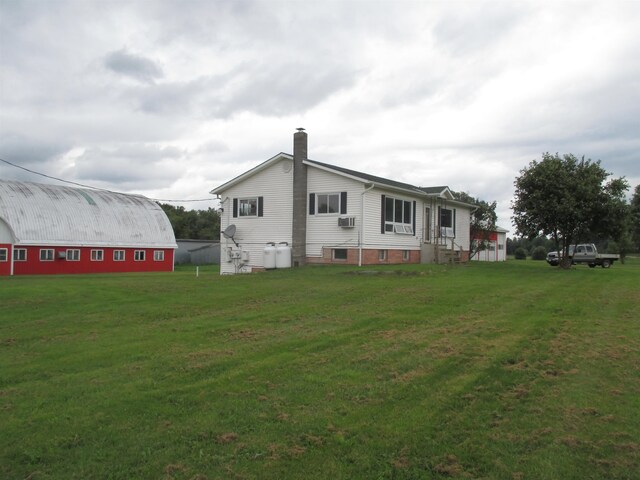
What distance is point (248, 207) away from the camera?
99.3 feet

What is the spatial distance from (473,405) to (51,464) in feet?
12.8


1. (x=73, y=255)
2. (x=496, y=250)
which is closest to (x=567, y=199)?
(x=496, y=250)

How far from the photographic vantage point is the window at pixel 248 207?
29672 millimetres

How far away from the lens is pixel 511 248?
8881cm

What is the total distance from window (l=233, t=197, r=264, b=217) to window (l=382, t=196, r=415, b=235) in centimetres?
687

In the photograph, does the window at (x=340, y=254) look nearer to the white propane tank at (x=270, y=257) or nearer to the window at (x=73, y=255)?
the white propane tank at (x=270, y=257)

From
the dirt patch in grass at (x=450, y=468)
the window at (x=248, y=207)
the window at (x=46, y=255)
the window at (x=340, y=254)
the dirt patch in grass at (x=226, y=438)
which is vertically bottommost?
the dirt patch in grass at (x=450, y=468)

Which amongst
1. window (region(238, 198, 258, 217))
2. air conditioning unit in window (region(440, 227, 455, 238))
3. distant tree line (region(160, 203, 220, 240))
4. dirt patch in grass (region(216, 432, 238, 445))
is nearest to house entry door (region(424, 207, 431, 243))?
air conditioning unit in window (region(440, 227, 455, 238))

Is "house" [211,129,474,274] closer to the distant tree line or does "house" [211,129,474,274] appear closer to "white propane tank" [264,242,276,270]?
"white propane tank" [264,242,276,270]

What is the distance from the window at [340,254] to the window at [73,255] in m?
20.8

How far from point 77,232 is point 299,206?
19.4m

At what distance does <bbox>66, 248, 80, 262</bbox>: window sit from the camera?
3734cm

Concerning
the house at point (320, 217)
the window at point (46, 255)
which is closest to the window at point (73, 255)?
the window at point (46, 255)

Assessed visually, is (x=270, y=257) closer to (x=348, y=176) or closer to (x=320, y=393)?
(x=348, y=176)
